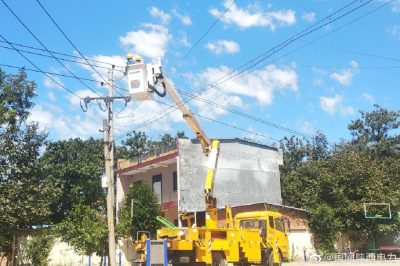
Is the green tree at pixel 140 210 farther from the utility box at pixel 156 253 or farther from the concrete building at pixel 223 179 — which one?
the utility box at pixel 156 253

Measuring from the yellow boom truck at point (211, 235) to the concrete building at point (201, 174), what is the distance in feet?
45.3

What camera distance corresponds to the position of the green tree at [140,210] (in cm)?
3231

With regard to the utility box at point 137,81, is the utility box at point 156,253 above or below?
below

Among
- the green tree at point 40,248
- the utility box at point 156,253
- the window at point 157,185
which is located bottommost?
the green tree at point 40,248

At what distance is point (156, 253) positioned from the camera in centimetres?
1589

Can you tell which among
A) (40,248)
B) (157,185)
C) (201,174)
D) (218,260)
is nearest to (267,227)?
(218,260)

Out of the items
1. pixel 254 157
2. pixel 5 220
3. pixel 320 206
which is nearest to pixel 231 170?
pixel 254 157

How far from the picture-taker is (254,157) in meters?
39.0

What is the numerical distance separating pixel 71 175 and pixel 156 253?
29664 mm

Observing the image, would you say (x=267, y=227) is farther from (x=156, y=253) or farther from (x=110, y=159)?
(x=110, y=159)

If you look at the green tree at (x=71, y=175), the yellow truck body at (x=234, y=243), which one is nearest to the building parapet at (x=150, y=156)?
the green tree at (x=71, y=175)

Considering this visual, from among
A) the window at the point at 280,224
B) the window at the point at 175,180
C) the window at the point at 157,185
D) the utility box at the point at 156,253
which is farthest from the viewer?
the window at the point at 157,185

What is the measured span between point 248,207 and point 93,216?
10.9 metres

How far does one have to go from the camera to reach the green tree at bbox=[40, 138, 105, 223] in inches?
1684
